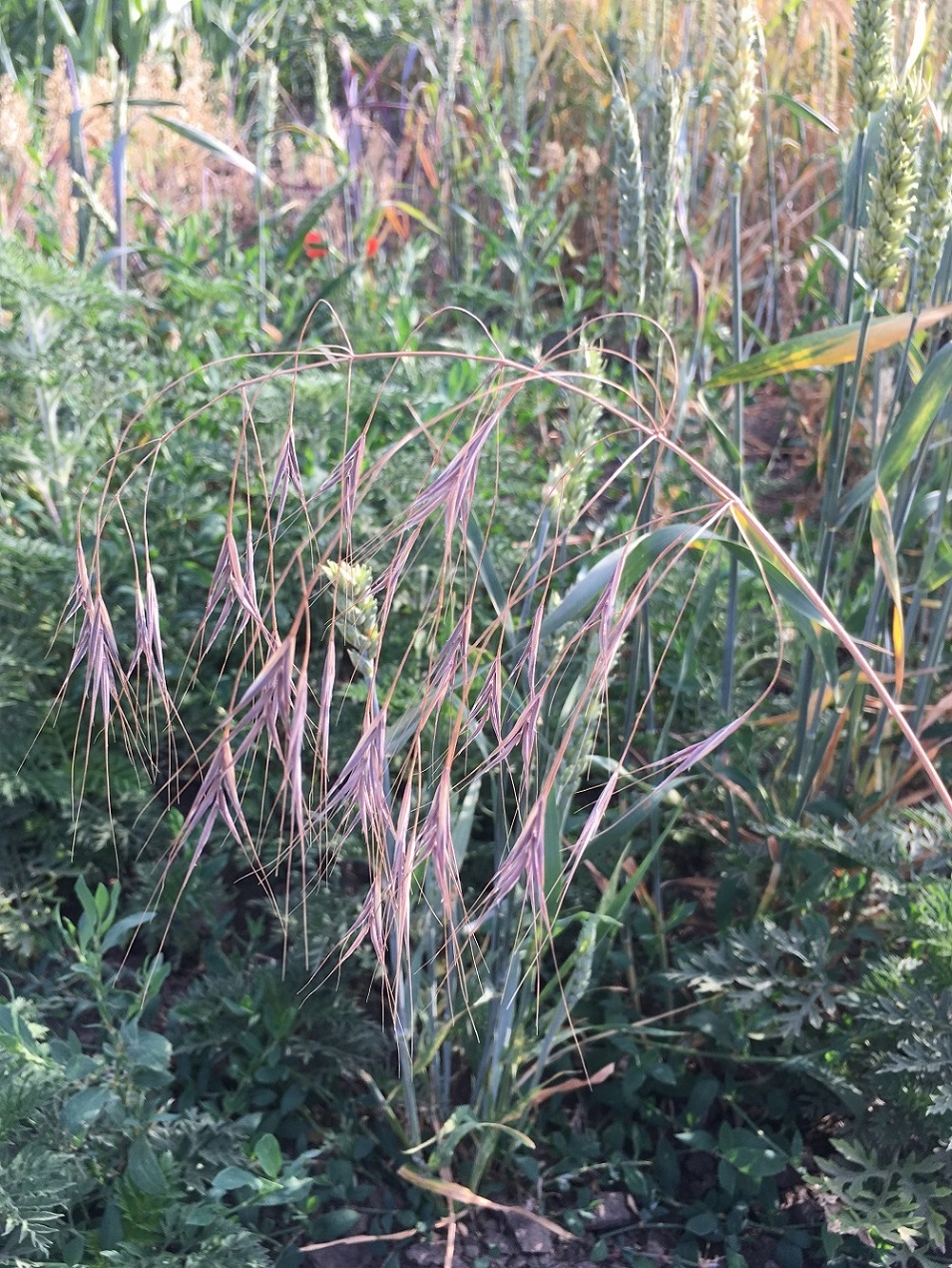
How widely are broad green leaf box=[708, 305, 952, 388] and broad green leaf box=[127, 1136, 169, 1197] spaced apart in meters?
1.02

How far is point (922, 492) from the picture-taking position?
66.1 inches

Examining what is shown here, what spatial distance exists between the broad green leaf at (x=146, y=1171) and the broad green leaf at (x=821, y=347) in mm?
1020

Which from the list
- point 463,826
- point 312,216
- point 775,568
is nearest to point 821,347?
point 775,568

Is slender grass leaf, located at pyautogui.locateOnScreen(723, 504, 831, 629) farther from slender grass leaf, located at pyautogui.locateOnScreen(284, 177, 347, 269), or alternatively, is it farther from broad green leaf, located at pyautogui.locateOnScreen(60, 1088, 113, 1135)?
slender grass leaf, located at pyautogui.locateOnScreen(284, 177, 347, 269)

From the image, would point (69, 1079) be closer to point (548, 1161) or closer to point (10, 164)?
point (548, 1161)

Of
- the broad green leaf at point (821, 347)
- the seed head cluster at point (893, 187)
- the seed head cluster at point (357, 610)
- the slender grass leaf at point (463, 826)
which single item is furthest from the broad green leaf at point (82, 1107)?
the seed head cluster at point (893, 187)

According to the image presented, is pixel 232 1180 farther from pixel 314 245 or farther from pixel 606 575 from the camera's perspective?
pixel 314 245

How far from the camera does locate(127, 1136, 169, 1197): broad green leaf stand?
1114 mm

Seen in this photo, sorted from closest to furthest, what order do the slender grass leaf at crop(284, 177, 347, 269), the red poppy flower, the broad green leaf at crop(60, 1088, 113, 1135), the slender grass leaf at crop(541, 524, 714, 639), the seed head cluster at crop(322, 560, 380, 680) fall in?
1. the seed head cluster at crop(322, 560, 380, 680)
2. the slender grass leaf at crop(541, 524, 714, 639)
3. the broad green leaf at crop(60, 1088, 113, 1135)
4. the slender grass leaf at crop(284, 177, 347, 269)
5. the red poppy flower

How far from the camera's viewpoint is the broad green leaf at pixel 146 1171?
1114mm

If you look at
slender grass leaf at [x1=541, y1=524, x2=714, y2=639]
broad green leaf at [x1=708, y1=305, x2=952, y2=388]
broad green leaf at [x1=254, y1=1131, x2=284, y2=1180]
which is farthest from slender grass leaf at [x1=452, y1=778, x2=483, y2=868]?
broad green leaf at [x1=708, y1=305, x2=952, y2=388]

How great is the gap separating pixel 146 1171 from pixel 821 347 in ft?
3.73

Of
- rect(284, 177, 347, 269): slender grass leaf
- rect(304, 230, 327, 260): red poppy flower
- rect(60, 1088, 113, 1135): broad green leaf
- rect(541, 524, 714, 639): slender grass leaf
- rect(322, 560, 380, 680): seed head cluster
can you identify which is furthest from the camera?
rect(304, 230, 327, 260): red poppy flower

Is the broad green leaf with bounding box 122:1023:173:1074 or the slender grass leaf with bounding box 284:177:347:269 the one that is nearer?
the broad green leaf with bounding box 122:1023:173:1074
